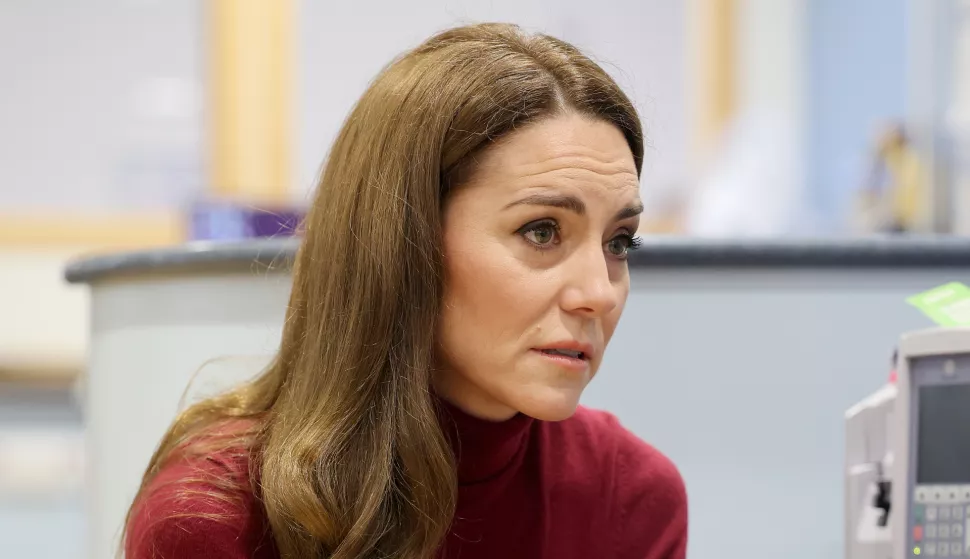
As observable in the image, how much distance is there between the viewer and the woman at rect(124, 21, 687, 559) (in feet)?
3.52

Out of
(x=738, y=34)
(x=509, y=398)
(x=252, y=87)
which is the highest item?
(x=738, y=34)

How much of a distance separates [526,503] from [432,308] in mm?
264

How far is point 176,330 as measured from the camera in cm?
164

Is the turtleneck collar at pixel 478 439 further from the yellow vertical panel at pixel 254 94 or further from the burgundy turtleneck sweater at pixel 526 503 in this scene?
the yellow vertical panel at pixel 254 94

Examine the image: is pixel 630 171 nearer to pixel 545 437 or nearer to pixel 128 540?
pixel 545 437

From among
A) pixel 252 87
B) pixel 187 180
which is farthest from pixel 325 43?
pixel 187 180

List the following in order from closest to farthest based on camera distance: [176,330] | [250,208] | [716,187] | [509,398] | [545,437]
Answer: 1. [509,398]
2. [545,437]
3. [176,330]
4. [250,208]
5. [716,187]

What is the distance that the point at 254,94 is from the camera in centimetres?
424

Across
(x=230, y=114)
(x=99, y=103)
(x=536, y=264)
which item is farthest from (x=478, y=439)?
(x=99, y=103)

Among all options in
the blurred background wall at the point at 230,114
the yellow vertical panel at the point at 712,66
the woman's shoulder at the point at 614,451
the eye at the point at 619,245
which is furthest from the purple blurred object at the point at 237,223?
the yellow vertical panel at the point at 712,66

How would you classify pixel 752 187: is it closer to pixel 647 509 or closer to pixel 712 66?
pixel 712 66

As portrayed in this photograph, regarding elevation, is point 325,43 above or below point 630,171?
above

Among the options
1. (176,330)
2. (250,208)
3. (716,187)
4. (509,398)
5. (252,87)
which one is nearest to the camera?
(509,398)

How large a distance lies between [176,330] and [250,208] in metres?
0.54
